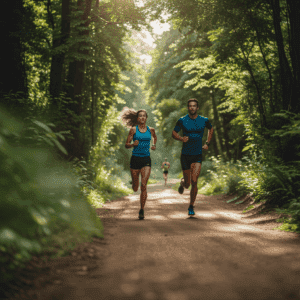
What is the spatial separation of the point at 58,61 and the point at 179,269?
8.94 metres

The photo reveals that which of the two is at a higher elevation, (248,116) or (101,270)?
(248,116)

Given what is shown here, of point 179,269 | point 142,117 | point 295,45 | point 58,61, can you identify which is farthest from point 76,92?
point 179,269

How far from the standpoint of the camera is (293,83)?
289 inches

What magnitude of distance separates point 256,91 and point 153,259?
818cm

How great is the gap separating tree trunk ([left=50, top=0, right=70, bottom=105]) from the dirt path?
258 inches

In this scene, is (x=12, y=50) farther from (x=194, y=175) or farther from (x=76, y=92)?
(x=194, y=175)

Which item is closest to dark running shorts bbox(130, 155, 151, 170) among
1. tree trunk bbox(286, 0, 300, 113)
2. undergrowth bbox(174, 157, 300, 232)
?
undergrowth bbox(174, 157, 300, 232)

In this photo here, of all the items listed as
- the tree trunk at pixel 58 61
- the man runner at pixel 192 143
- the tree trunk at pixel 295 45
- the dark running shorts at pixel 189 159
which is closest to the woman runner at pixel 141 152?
the man runner at pixel 192 143

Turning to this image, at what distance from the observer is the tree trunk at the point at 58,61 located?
32.1 ft

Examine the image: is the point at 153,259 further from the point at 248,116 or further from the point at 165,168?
the point at 165,168

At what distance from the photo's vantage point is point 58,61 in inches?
396

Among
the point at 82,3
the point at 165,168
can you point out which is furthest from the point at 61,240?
the point at 165,168

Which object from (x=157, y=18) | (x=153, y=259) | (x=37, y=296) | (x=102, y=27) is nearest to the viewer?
(x=37, y=296)

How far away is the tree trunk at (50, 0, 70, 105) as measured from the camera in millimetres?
9789
